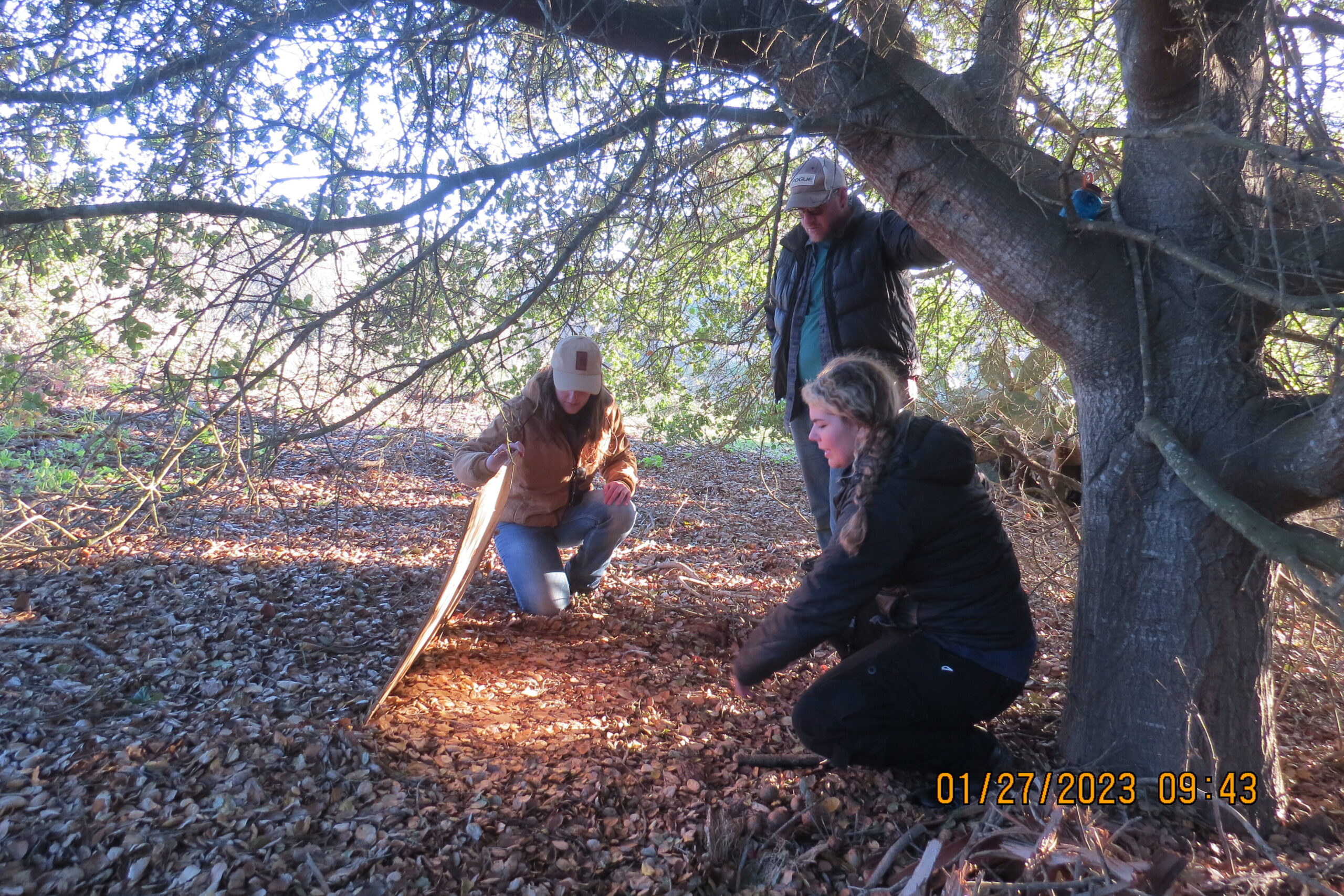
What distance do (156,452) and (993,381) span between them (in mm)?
4565

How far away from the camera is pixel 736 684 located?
2.58 metres

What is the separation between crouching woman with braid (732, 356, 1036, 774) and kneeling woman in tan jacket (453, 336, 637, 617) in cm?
172

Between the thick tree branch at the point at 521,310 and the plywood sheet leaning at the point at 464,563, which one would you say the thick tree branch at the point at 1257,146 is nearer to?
the thick tree branch at the point at 521,310

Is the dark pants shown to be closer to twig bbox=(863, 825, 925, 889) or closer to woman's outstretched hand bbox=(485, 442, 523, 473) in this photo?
twig bbox=(863, 825, 925, 889)

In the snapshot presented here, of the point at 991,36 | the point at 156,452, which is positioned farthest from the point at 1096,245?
the point at 156,452

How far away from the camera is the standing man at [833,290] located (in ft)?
10.5

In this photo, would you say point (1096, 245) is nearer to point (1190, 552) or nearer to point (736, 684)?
point (1190, 552)

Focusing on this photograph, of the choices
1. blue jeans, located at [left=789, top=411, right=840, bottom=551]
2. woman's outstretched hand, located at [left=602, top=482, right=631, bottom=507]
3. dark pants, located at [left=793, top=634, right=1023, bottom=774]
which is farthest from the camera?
woman's outstretched hand, located at [left=602, top=482, right=631, bottom=507]

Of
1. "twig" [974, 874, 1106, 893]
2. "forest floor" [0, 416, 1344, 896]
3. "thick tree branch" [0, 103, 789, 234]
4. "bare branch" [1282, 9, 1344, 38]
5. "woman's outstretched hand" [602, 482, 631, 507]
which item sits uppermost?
"bare branch" [1282, 9, 1344, 38]

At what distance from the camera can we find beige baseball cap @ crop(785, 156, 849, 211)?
10.4ft

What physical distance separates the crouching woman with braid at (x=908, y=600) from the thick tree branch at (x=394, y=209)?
3.43 ft

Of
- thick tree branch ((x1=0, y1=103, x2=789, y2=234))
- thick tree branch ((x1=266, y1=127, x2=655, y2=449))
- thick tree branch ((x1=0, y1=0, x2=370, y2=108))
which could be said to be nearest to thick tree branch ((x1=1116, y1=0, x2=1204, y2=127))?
thick tree branch ((x1=0, y1=103, x2=789, y2=234))

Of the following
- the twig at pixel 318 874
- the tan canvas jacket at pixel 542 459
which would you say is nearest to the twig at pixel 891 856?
the twig at pixel 318 874

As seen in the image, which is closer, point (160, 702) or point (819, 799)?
point (819, 799)
